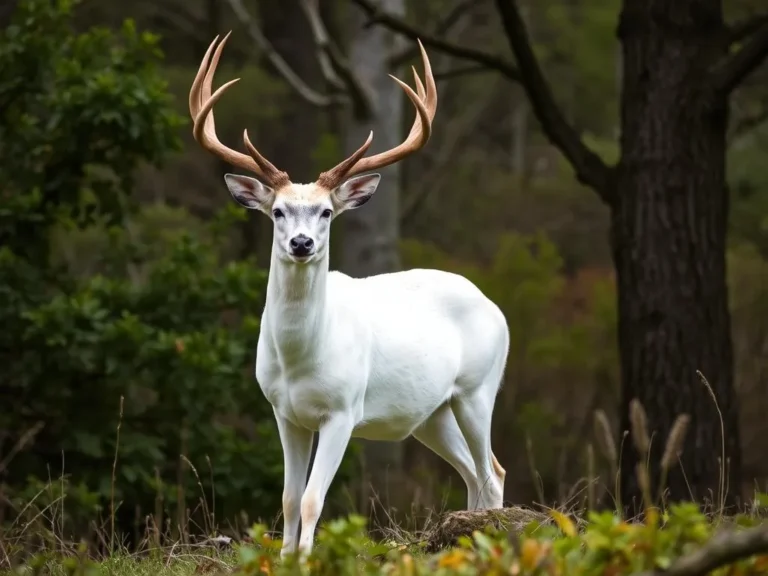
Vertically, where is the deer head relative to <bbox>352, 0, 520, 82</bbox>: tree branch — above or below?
below

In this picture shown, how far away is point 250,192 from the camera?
6.36m

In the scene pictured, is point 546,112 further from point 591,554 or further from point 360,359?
point 591,554

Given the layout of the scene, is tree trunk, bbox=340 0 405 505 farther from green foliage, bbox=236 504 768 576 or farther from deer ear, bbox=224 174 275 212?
green foliage, bbox=236 504 768 576

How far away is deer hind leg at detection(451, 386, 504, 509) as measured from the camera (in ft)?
23.7

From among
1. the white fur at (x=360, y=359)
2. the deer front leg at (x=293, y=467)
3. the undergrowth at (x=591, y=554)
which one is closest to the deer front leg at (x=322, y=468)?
the white fur at (x=360, y=359)

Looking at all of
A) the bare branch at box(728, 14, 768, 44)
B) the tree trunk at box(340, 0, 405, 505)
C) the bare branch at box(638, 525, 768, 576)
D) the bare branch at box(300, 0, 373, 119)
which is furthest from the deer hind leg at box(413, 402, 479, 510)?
the tree trunk at box(340, 0, 405, 505)

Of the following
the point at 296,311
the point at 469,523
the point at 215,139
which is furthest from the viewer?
the point at 215,139

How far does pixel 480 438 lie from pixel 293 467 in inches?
49.4

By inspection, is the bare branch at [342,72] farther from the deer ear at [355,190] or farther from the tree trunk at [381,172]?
the deer ear at [355,190]

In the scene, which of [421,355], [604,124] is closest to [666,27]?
[421,355]

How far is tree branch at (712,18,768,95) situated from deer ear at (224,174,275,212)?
11.9ft

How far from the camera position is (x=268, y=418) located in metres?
11.2

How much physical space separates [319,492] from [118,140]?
200 inches

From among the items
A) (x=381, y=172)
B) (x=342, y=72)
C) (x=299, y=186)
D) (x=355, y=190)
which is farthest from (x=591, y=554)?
(x=381, y=172)
